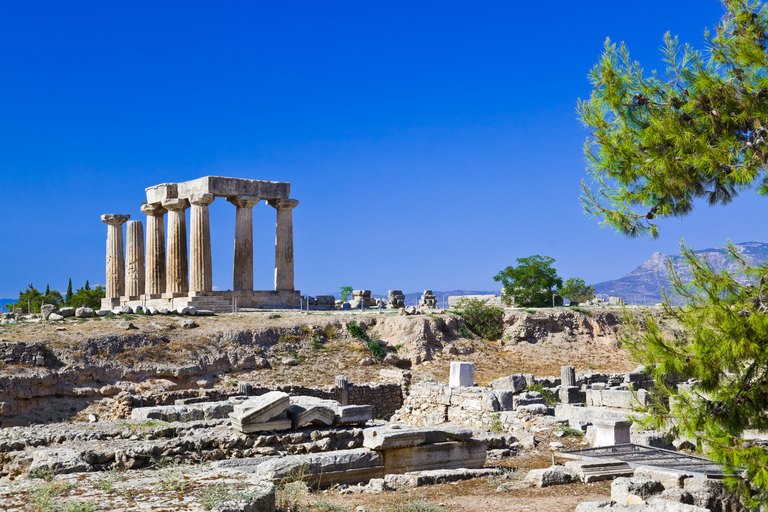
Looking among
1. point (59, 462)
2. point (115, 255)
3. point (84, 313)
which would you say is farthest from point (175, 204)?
point (59, 462)

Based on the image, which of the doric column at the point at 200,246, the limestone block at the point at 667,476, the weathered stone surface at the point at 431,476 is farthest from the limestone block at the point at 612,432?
the doric column at the point at 200,246

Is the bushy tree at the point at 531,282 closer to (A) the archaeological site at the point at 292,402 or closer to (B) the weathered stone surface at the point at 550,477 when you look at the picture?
(A) the archaeological site at the point at 292,402

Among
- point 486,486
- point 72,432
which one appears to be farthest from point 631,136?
point 72,432

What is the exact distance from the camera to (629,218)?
8812mm

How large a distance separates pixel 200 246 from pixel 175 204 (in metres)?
2.43

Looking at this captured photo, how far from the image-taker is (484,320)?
33.1 meters

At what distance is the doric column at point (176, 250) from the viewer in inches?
1359

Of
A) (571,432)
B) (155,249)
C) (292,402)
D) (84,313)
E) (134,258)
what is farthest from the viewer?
(134,258)

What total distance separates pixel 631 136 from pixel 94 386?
1809cm

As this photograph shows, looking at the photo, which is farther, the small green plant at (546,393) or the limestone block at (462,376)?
the small green plant at (546,393)

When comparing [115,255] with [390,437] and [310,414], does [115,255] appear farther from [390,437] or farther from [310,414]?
[390,437]

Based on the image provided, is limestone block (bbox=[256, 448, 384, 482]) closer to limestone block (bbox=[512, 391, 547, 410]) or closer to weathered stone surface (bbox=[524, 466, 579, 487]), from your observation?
weathered stone surface (bbox=[524, 466, 579, 487])

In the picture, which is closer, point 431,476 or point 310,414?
point 431,476

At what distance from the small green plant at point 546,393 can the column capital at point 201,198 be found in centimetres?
1937
